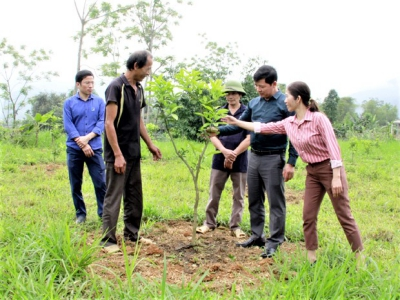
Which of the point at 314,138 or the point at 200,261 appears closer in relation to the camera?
the point at 314,138

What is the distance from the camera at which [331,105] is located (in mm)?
32906

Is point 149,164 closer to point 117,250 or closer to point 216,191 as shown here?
point 216,191

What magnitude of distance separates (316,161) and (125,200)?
6.25 feet

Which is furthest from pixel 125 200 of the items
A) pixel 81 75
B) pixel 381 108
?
pixel 381 108

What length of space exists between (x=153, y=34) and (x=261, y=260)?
14339mm

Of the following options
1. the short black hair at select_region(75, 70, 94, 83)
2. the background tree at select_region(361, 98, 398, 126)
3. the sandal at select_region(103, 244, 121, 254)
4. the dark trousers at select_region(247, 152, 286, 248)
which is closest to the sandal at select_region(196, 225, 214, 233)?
the dark trousers at select_region(247, 152, 286, 248)

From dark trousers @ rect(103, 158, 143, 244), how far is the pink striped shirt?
156 cm

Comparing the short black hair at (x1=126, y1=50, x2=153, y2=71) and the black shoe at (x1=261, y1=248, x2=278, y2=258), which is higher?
the short black hair at (x1=126, y1=50, x2=153, y2=71)

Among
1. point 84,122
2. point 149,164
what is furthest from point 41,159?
point 84,122

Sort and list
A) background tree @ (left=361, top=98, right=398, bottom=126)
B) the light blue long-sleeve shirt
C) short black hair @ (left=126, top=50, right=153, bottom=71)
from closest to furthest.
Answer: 1. short black hair @ (left=126, top=50, right=153, bottom=71)
2. the light blue long-sleeve shirt
3. background tree @ (left=361, top=98, right=398, bottom=126)

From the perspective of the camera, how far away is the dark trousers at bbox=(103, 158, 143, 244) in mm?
3578

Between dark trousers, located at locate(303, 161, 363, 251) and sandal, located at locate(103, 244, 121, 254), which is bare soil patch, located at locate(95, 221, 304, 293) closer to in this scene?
sandal, located at locate(103, 244, 121, 254)

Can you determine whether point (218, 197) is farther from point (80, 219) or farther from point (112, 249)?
point (80, 219)

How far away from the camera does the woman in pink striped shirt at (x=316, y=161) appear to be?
308cm
